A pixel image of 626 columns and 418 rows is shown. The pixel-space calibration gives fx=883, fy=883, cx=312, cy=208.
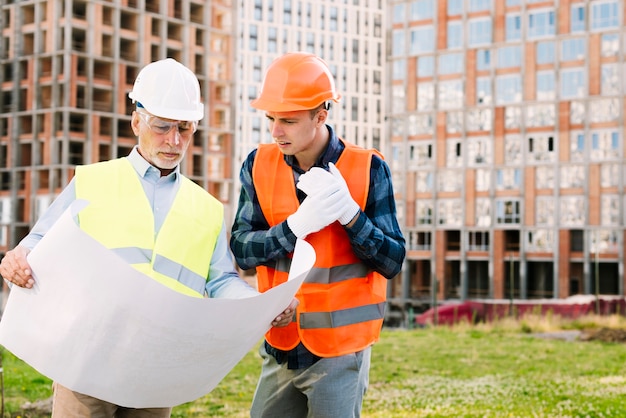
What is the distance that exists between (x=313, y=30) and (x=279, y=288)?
107 meters

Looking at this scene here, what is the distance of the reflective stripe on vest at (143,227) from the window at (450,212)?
65.6 meters

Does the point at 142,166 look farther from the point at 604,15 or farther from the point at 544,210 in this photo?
Answer: the point at 604,15

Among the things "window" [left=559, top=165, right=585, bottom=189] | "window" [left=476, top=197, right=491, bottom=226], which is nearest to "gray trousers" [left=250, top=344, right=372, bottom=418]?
"window" [left=559, top=165, right=585, bottom=189]

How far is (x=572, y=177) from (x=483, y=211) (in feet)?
23.4

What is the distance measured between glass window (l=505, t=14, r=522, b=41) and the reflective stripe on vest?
67.7 metres

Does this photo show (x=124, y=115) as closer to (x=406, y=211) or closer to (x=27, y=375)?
(x=406, y=211)

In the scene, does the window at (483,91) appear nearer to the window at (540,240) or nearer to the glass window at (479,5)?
the glass window at (479,5)

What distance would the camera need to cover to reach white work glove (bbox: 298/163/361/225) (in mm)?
3453

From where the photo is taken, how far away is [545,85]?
66.4m

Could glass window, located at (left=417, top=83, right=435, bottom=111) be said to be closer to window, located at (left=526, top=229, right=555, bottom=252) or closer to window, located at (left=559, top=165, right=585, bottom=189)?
window, located at (left=559, top=165, right=585, bottom=189)

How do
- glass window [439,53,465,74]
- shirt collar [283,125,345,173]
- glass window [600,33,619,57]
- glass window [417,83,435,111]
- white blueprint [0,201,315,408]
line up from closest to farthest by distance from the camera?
white blueprint [0,201,315,408], shirt collar [283,125,345,173], glass window [600,33,619,57], glass window [439,53,465,74], glass window [417,83,435,111]

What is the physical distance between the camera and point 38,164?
224 feet

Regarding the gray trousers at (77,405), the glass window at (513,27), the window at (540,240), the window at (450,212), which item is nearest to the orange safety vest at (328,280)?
the gray trousers at (77,405)

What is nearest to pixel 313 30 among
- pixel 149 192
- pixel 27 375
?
pixel 27 375
